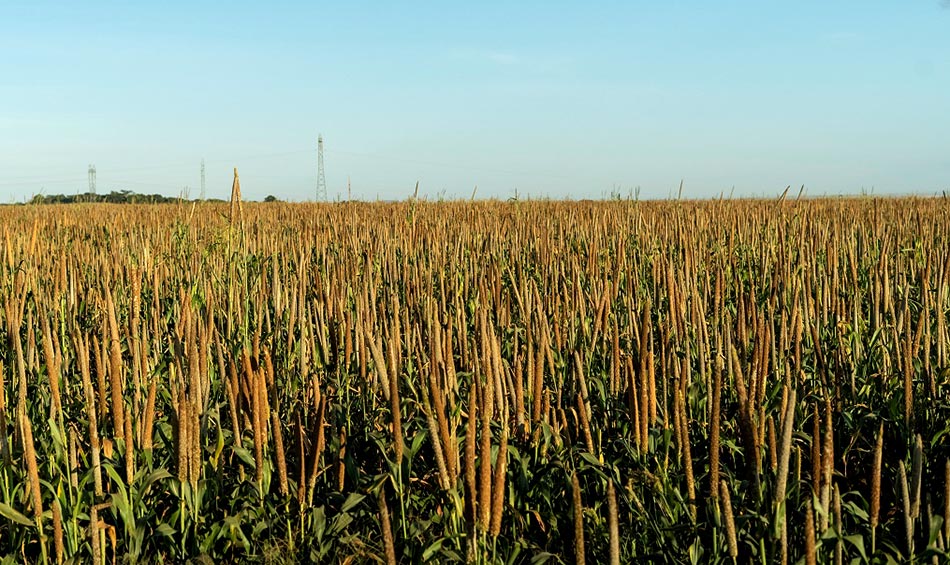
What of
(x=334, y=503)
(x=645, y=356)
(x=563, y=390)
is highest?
(x=645, y=356)

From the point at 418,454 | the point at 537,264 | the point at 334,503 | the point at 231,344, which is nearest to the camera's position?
the point at 334,503

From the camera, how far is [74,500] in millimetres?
2018

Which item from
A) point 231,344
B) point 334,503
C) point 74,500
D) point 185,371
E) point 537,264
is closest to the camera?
point 74,500

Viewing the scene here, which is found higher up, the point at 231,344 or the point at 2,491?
the point at 231,344

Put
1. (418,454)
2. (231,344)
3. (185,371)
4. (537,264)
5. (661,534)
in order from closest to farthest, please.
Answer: (661,534)
(418,454)
(185,371)
(231,344)
(537,264)

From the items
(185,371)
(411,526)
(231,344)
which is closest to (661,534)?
(411,526)

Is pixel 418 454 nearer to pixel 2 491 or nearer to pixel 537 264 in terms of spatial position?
pixel 2 491

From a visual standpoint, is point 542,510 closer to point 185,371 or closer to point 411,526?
point 411,526

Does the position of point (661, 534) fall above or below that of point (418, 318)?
below

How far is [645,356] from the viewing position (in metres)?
1.92

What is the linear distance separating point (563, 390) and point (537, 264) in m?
2.44

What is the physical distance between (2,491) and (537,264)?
348 centimetres

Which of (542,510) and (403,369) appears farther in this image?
(403,369)

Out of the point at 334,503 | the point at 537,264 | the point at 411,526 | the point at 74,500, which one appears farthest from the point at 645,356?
the point at 537,264
